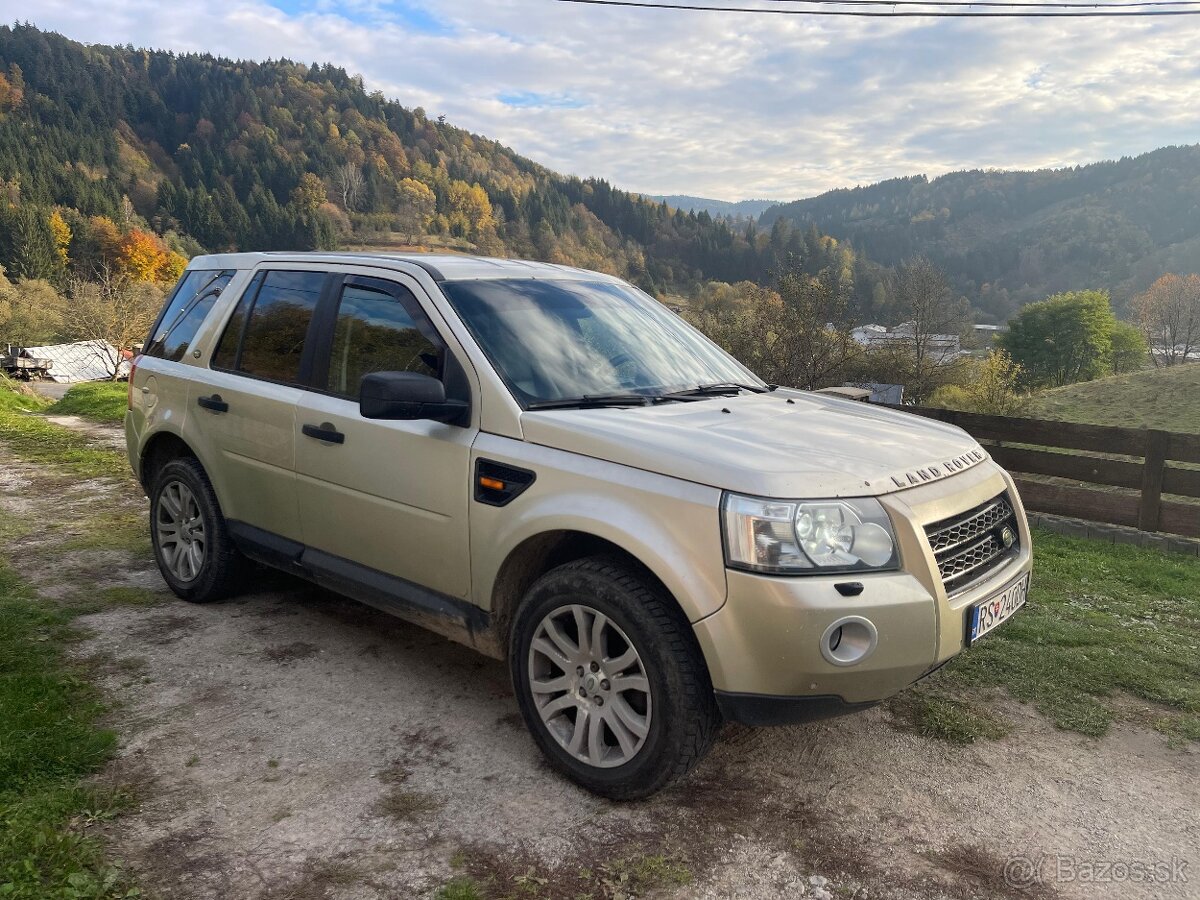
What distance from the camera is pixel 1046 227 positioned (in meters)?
122

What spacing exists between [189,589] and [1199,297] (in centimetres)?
8507

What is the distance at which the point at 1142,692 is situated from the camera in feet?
12.8

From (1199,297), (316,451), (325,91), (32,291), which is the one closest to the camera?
(316,451)

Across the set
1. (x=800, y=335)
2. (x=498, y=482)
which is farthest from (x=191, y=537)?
(x=800, y=335)

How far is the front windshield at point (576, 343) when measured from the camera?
336 centimetres

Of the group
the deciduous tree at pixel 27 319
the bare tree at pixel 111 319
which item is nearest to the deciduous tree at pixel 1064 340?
the bare tree at pixel 111 319

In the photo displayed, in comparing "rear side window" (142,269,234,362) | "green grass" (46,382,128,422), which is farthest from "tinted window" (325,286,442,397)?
"green grass" (46,382,128,422)

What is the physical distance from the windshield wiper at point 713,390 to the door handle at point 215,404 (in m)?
2.36

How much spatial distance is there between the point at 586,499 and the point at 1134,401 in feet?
122

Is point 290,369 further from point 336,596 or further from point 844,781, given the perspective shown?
point 844,781

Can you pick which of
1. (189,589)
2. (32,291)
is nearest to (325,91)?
(32,291)

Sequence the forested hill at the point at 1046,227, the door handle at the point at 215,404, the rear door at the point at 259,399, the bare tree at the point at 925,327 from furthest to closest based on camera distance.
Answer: the forested hill at the point at 1046,227 < the bare tree at the point at 925,327 < the door handle at the point at 215,404 < the rear door at the point at 259,399

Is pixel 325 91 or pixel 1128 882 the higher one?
pixel 325 91

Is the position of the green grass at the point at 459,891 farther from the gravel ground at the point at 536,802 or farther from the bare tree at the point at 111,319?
the bare tree at the point at 111,319
